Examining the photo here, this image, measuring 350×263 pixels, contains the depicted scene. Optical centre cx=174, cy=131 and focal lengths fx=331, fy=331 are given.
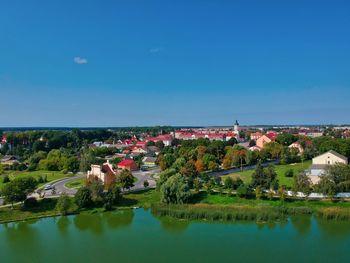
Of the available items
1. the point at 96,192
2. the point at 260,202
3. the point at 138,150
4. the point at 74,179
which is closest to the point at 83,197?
the point at 96,192

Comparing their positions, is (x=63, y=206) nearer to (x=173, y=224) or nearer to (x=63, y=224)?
(x=63, y=224)

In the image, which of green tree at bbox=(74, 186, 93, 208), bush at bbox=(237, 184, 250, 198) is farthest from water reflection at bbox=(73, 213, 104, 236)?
bush at bbox=(237, 184, 250, 198)

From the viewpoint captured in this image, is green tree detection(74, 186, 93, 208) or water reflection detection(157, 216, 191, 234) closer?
water reflection detection(157, 216, 191, 234)

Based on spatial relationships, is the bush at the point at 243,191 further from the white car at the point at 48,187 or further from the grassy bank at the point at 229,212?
the white car at the point at 48,187

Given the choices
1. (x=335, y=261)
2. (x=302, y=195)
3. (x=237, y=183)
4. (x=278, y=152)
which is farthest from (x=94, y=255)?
(x=278, y=152)

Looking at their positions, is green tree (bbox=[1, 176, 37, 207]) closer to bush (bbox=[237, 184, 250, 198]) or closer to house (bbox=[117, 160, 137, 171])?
bush (bbox=[237, 184, 250, 198])

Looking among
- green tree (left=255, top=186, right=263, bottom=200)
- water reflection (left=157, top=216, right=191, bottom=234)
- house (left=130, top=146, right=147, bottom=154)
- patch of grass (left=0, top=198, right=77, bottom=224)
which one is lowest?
water reflection (left=157, top=216, right=191, bottom=234)

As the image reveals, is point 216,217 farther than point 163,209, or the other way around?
point 163,209

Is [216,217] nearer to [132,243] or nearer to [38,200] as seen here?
[132,243]
